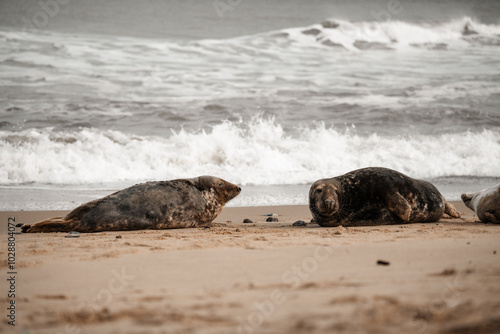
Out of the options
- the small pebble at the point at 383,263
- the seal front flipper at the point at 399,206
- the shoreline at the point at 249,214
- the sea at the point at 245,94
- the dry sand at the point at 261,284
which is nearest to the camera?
the dry sand at the point at 261,284

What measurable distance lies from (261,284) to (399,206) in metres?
3.98

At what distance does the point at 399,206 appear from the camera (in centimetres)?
673

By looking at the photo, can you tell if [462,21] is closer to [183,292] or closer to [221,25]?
[221,25]

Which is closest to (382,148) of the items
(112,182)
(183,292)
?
(112,182)

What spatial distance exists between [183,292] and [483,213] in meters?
4.80

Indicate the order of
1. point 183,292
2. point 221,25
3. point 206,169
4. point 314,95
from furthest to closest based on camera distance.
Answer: point 221,25, point 314,95, point 206,169, point 183,292

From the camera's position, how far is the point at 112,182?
11.3 meters

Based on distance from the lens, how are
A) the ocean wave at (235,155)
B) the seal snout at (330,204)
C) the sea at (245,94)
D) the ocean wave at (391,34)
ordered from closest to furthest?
1. the seal snout at (330,204)
2. the ocean wave at (235,155)
3. the sea at (245,94)
4. the ocean wave at (391,34)

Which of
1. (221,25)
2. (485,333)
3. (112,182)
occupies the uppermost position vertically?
(221,25)

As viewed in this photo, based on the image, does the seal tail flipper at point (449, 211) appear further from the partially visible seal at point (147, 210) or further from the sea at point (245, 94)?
the partially visible seal at point (147, 210)

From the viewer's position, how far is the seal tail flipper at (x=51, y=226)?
640cm

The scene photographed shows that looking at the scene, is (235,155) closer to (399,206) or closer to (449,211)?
(449,211)

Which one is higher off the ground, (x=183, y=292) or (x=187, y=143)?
(x=187, y=143)

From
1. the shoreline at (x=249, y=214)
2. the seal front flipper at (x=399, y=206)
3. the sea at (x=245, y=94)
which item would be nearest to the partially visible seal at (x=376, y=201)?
the seal front flipper at (x=399, y=206)
